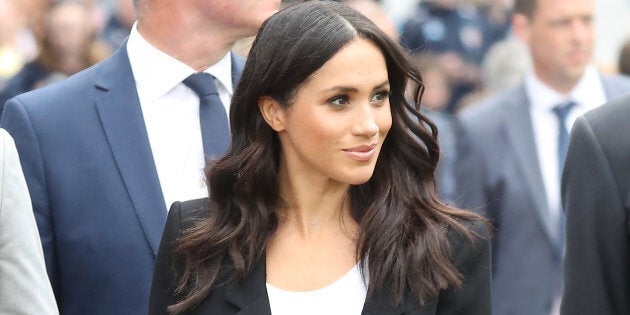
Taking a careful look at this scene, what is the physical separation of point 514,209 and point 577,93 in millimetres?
786

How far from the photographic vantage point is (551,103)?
7.25m

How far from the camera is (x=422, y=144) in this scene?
14.0 feet

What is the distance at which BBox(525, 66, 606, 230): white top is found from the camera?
23.4 ft

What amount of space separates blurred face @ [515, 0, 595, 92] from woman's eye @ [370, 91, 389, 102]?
136 inches

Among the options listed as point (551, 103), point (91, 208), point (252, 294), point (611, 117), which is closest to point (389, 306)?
point (252, 294)

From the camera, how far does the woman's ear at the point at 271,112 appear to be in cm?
411

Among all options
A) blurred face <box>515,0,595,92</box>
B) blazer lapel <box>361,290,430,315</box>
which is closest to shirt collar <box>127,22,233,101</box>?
blazer lapel <box>361,290,430,315</box>

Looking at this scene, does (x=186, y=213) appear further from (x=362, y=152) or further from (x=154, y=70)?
(x=154, y=70)

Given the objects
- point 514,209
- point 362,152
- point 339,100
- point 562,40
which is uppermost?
point 339,100

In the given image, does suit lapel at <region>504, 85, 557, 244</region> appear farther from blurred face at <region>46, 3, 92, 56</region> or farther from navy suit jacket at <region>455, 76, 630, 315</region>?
blurred face at <region>46, 3, 92, 56</region>

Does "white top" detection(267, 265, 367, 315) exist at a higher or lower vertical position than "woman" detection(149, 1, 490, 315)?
lower

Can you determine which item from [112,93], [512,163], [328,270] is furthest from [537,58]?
[328,270]

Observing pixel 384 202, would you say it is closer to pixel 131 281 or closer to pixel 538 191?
pixel 131 281

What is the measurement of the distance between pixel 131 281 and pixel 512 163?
2855 millimetres
